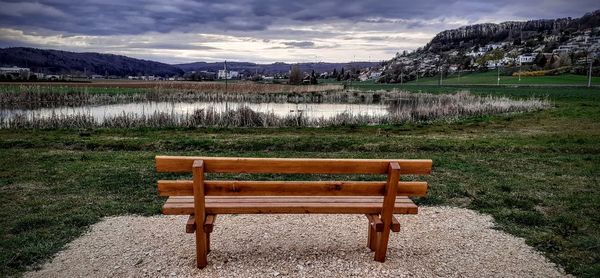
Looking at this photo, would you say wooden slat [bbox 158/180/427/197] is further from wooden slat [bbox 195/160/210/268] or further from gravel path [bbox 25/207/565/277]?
gravel path [bbox 25/207/565/277]

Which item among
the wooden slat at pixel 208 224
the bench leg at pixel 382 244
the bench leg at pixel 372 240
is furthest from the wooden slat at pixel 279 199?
the bench leg at pixel 372 240

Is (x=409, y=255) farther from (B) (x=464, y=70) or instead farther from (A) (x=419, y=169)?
(B) (x=464, y=70)

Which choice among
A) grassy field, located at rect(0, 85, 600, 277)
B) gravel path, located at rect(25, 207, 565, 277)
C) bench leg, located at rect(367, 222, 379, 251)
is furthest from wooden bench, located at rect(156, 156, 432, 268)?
grassy field, located at rect(0, 85, 600, 277)

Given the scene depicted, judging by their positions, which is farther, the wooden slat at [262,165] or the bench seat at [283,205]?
the bench seat at [283,205]

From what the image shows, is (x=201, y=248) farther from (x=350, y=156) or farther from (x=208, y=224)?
(x=350, y=156)

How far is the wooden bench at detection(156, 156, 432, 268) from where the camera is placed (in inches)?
169

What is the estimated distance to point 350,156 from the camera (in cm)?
1209

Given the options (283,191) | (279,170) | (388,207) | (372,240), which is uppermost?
(279,170)

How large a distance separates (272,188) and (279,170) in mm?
288

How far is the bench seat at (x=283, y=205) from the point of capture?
459 cm

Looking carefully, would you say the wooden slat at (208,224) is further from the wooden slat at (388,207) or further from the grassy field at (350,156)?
the grassy field at (350,156)

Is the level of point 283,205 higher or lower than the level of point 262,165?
lower

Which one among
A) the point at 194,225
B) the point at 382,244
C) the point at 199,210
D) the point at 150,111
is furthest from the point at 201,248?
the point at 150,111

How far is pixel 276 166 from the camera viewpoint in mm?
4297
